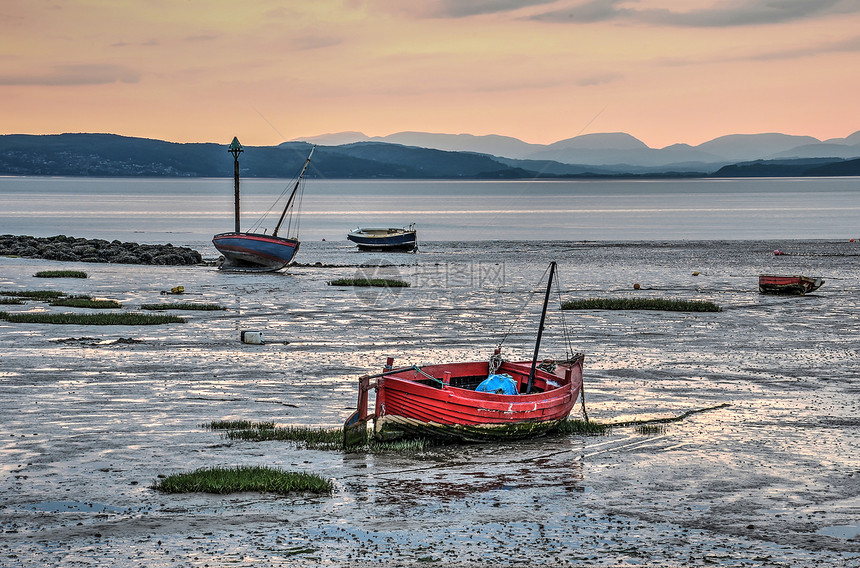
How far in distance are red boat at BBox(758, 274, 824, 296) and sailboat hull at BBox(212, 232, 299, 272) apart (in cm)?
2866

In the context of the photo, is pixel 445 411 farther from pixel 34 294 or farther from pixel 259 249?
pixel 259 249

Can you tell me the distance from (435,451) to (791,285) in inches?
1317

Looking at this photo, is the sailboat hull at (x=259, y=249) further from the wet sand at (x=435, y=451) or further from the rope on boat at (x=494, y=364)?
the rope on boat at (x=494, y=364)

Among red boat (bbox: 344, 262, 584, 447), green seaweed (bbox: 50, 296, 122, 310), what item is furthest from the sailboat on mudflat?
red boat (bbox: 344, 262, 584, 447)

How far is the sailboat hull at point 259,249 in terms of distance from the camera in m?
60.6

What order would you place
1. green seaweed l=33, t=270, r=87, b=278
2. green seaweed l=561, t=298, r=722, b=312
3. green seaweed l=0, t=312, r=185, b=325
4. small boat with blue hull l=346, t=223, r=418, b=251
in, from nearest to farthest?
green seaweed l=0, t=312, r=185, b=325 < green seaweed l=561, t=298, r=722, b=312 < green seaweed l=33, t=270, r=87, b=278 < small boat with blue hull l=346, t=223, r=418, b=251

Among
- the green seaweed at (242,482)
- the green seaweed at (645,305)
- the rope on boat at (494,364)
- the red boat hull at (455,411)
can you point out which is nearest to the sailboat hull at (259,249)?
the green seaweed at (645,305)

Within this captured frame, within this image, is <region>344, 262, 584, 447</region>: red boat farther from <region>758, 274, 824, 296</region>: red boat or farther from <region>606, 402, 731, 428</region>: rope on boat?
<region>758, 274, 824, 296</region>: red boat

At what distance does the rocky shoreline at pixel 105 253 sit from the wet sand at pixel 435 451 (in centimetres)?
2604

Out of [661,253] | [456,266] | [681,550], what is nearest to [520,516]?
[681,550]

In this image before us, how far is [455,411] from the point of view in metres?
18.6

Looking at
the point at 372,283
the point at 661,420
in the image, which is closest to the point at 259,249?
the point at 372,283

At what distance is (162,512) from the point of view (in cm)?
1419

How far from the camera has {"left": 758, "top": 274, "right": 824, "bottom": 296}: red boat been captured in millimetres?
46781
